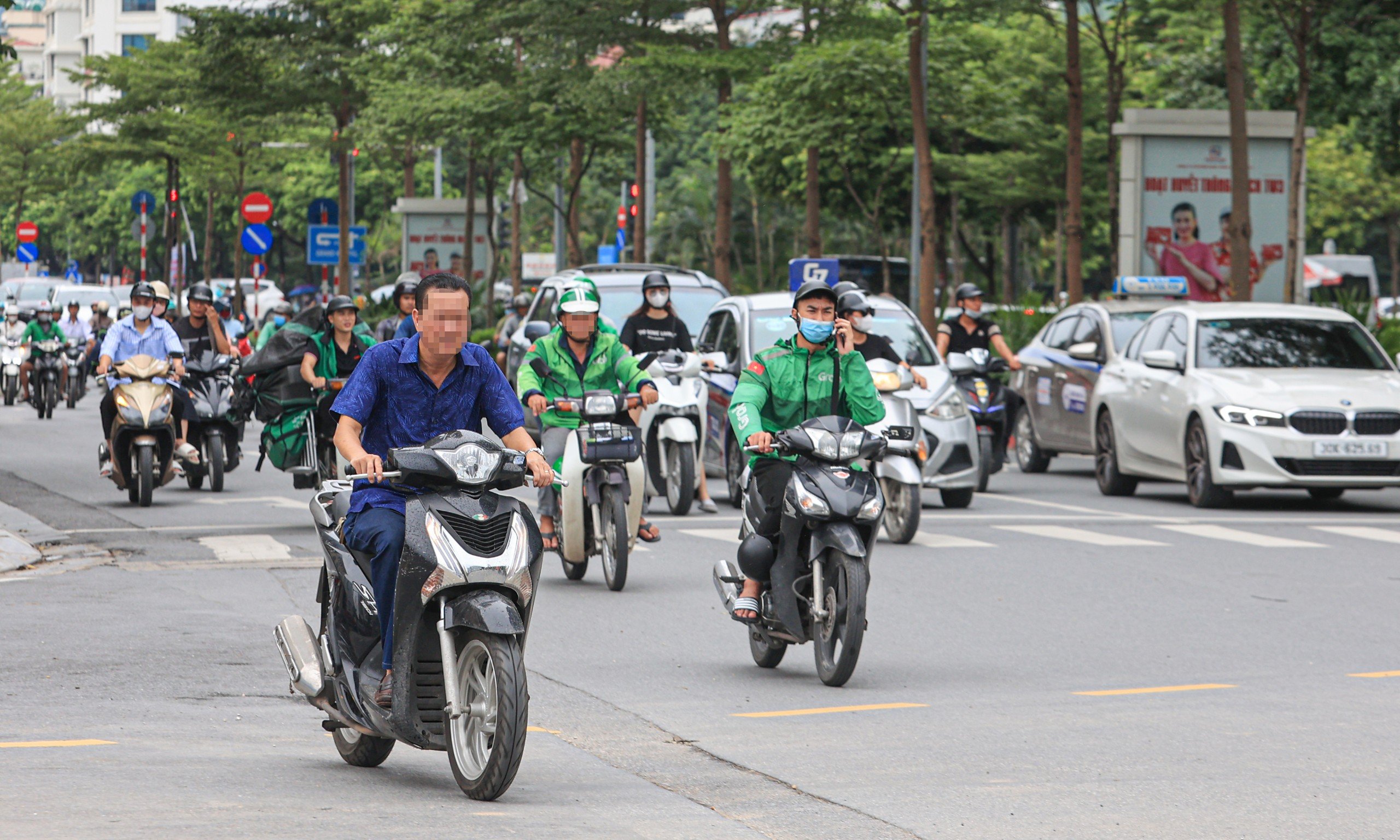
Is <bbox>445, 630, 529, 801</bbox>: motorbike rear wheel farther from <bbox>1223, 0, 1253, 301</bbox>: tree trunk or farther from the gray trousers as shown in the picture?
<bbox>1223, 0, 1253, 301</bbox>: tree trunk

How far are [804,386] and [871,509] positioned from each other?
693 millimetres

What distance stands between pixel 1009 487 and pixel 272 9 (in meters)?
23.6

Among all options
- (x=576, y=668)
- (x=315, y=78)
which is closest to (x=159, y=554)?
(x=576, y=668)

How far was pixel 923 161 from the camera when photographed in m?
26.7

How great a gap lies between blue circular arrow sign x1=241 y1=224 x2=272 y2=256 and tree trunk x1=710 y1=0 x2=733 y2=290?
11.9 metres

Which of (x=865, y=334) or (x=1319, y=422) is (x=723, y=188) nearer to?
(x=1319, y=422)

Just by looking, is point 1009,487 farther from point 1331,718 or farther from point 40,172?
point 40,172

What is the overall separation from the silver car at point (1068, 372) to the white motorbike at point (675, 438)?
422cm

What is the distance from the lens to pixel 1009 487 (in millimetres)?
19141

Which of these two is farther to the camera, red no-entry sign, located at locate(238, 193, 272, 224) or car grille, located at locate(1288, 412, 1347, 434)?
red no-entry sign, located at locate(238, 193, 272, 224)

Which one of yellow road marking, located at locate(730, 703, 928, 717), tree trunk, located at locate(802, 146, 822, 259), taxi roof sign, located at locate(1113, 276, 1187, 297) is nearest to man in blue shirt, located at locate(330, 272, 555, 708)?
yellow road marking, located at locate(730, 703, 928, 717)

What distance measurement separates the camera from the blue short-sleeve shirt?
660 centimetres

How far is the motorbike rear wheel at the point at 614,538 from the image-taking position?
1167 centimetres

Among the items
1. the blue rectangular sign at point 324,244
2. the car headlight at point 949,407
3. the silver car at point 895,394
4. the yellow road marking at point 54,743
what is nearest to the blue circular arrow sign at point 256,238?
the blue rectangular sign at point 324,244
